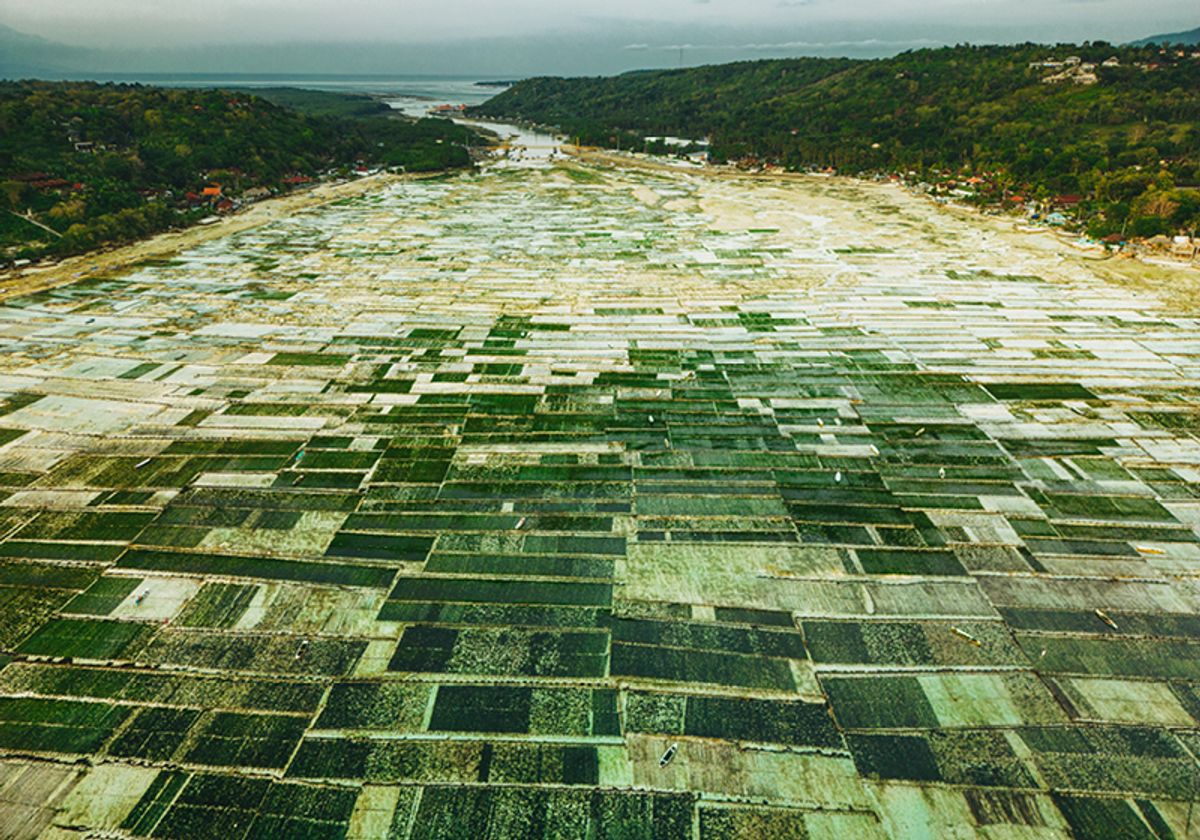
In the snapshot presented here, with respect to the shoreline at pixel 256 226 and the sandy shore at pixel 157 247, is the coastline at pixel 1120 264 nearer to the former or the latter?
the shoreline at pixel 256 226

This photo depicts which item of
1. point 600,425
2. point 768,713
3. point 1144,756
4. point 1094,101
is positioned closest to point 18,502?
point 600,425

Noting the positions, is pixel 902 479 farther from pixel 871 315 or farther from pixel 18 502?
pixel 18 502

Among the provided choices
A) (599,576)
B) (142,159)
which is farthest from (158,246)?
(599,576)

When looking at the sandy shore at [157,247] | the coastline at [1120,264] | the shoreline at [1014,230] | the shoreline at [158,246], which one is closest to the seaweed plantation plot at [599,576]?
the shoreline at [158,246]

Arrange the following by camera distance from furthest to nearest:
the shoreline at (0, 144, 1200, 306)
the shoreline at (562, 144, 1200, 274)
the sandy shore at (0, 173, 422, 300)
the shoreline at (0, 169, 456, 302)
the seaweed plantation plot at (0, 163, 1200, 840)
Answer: the shoreline at (562, 144, 1200, 274) < the shoreline at (0, 144, 1200, 306) < the sandy shore at (0, 173, 422, 300) < the shoreline at (0, 169, 456, 302) < the seaweed plantation plot at (0, 163, 1200, 840)

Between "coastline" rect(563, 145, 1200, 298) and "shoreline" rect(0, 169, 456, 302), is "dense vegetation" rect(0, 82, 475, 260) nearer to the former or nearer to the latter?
"shoreline" rect(0, 169, 456, 302)

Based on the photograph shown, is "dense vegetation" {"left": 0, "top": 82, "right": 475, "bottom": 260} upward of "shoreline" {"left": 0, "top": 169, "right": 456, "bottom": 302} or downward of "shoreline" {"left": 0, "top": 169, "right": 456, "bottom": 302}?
upward

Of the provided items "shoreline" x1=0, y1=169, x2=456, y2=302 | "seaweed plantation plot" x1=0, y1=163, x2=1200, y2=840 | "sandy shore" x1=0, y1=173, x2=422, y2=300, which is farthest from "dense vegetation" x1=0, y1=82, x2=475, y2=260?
"seaweed plantation plot" x1=0, y1=163, x2=1200, y2=840
